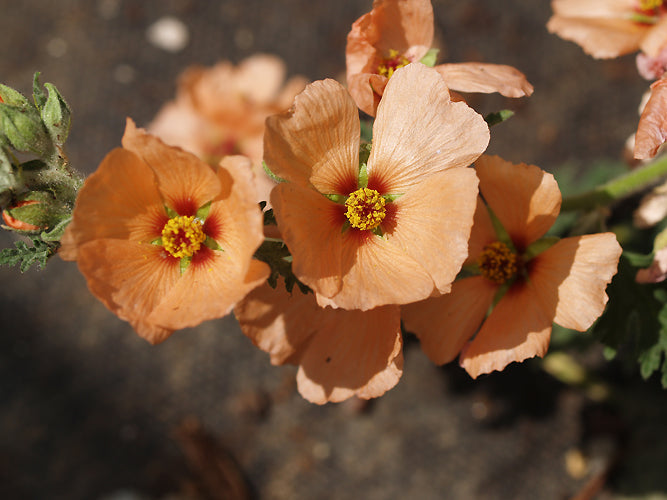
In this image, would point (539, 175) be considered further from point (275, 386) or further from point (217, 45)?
point (217, 45)

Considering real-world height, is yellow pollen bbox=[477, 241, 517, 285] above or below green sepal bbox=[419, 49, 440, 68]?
below

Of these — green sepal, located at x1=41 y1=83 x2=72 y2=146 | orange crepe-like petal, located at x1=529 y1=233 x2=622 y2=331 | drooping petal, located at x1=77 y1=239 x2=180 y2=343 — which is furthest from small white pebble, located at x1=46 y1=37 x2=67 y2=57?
orange crepe-like petal, located at x1=529 y1=233 x2=622 y2=331

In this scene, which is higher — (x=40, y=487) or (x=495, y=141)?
(x=495, y=141)

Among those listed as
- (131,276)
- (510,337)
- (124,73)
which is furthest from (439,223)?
(124,73)

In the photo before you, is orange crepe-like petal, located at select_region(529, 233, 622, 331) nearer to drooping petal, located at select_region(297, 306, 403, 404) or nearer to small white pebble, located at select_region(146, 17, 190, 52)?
drooping petal, located at select_region(297, 306, 403, 404)

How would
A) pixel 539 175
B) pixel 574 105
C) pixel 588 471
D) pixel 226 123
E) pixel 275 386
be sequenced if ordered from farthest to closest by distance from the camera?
pixel 574 105, pixel 275 386, pixel 588 471, pixel 226 123, pixel 539 175

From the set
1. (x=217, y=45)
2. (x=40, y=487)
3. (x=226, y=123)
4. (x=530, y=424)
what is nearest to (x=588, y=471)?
(x=530, y=424)

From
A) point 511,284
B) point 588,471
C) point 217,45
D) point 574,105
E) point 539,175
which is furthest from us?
point 217,45
